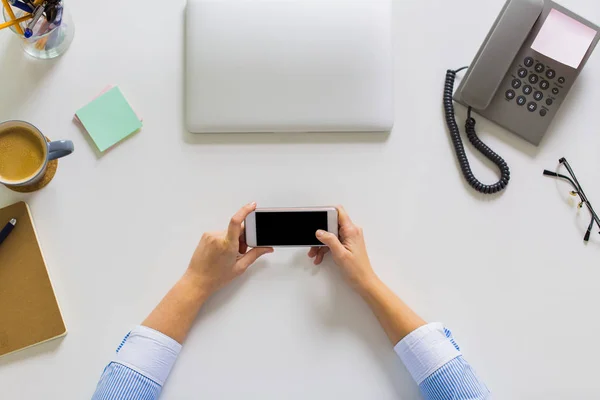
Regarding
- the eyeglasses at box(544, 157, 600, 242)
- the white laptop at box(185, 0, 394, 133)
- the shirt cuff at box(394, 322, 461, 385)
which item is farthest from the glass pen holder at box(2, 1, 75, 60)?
the eyeglasses at box(544, 157, 600, 242)

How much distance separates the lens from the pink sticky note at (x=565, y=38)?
85 cm

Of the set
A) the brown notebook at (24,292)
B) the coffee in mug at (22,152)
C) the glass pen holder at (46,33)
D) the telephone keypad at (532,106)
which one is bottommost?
the brown notebook at (24,292)

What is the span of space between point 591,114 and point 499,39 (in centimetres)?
24

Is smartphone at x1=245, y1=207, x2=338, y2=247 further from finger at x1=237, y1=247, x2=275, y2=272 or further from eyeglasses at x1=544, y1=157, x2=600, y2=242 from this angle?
eyeglasses at x1=544, y1=157, x2=600, y2=242

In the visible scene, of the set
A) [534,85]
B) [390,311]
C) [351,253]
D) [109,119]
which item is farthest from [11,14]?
[534,85]

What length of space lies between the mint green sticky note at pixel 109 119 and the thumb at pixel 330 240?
0.40 meters

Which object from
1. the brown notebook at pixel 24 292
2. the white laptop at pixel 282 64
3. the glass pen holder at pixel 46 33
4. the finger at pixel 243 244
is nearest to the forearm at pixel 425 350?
the finger at pixel 243 244

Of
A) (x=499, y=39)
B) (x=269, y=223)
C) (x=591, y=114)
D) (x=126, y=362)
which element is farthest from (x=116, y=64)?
(x=591, y=114)

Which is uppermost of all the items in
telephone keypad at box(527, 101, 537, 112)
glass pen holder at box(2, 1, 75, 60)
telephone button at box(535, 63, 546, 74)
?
telephone button at box(535, 63, 546, 74)

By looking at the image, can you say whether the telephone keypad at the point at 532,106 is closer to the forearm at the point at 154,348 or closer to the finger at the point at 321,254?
the finger at the point at 321,254

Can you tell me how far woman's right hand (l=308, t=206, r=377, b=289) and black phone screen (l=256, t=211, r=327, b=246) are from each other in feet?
0.07

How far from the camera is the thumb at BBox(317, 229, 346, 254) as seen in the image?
814 mm

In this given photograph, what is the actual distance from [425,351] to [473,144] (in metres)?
0.39

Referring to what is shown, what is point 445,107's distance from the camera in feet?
2.93
